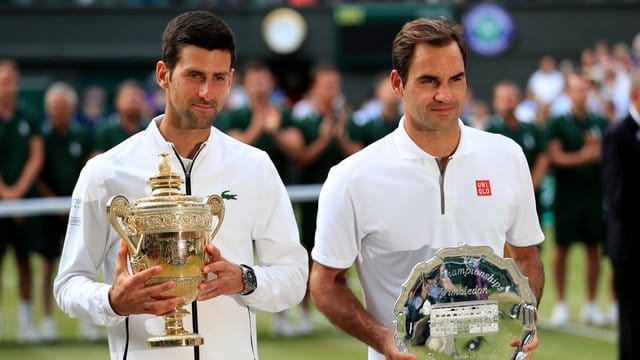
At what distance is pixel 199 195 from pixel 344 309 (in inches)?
23.7

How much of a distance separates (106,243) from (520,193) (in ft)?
4.23

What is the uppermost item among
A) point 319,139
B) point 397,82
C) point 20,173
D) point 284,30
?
point 284,30

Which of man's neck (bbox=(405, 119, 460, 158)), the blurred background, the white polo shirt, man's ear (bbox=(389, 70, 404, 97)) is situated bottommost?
the white polo shirt

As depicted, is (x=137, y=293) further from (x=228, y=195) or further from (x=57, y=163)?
(x=57, y=163)

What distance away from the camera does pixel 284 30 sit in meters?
23.1

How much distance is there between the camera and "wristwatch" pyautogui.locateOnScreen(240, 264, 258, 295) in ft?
12.4

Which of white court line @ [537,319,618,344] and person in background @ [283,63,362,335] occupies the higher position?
person in background @ [283,63,362,335]

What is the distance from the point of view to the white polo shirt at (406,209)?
13.5 feet

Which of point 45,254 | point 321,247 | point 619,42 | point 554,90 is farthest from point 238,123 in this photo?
point 619,42

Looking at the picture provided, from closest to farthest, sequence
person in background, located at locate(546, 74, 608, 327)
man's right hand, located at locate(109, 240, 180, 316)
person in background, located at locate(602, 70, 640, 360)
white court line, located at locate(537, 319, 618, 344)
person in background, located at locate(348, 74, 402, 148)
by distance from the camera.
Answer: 1. man's right hand, located at locate(109, 240, 180, 316)
2. person in background, located at locate(602, 70, 640, 360)
3. white court line, located at locate(537, 319, 618, 344)
4. person in background, located at locate(348, 74, 402, 148)
5. person in background, located at locate(546, 74, 608, 327)

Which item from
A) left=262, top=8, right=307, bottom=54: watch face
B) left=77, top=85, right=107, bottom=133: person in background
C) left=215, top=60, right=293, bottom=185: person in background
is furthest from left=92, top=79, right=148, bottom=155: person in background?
left=262, top=8, right=307, bottom=54: watch face

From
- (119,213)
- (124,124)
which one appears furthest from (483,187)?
(124,124)

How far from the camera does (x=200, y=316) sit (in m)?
3.88

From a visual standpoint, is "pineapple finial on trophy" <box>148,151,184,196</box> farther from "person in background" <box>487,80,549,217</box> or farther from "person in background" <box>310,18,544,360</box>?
"person in background" <box>487,80,549,217</box>
